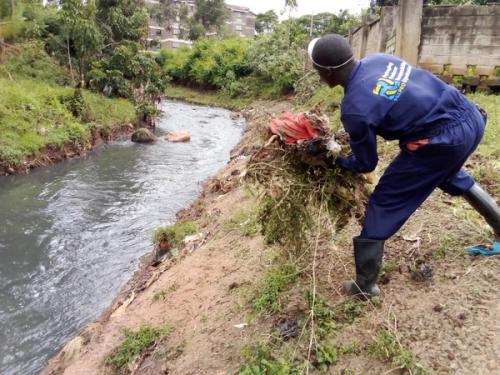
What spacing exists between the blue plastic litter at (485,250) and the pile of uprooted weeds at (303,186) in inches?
38.7

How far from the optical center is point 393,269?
3957mm

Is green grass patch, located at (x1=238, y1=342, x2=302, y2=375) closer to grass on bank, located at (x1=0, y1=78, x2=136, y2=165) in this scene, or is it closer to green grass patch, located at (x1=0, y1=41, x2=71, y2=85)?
grass on bank, located at (x1=0, y1=78, x2=136, y2=165)

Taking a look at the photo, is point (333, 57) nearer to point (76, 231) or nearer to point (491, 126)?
point (491, 126)

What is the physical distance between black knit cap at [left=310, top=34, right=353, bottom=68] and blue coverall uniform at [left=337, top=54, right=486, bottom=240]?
0.12m

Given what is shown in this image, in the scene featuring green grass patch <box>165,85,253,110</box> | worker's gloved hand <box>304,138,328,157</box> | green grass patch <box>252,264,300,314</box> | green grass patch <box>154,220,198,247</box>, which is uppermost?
worker's gloved hand <box>304,138,328,157</box>

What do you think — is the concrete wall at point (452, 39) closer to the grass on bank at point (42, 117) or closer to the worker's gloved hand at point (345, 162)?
the worker's gloved hand at point (345, 162)

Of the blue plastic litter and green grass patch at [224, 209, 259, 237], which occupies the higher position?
the blue plastic litter

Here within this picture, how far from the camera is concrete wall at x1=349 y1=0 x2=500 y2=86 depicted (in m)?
8.51

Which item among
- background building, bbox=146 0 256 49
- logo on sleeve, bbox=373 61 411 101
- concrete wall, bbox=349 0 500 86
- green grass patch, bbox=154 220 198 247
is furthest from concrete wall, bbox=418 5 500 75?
background building, bbox=146 0 256 49

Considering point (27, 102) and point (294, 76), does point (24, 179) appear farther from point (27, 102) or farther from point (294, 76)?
point (294, 76)

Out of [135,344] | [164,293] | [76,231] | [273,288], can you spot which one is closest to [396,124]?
[273,288]

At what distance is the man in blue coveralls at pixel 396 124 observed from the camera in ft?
10.0

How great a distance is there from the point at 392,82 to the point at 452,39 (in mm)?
6751

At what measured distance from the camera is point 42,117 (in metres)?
14.5
